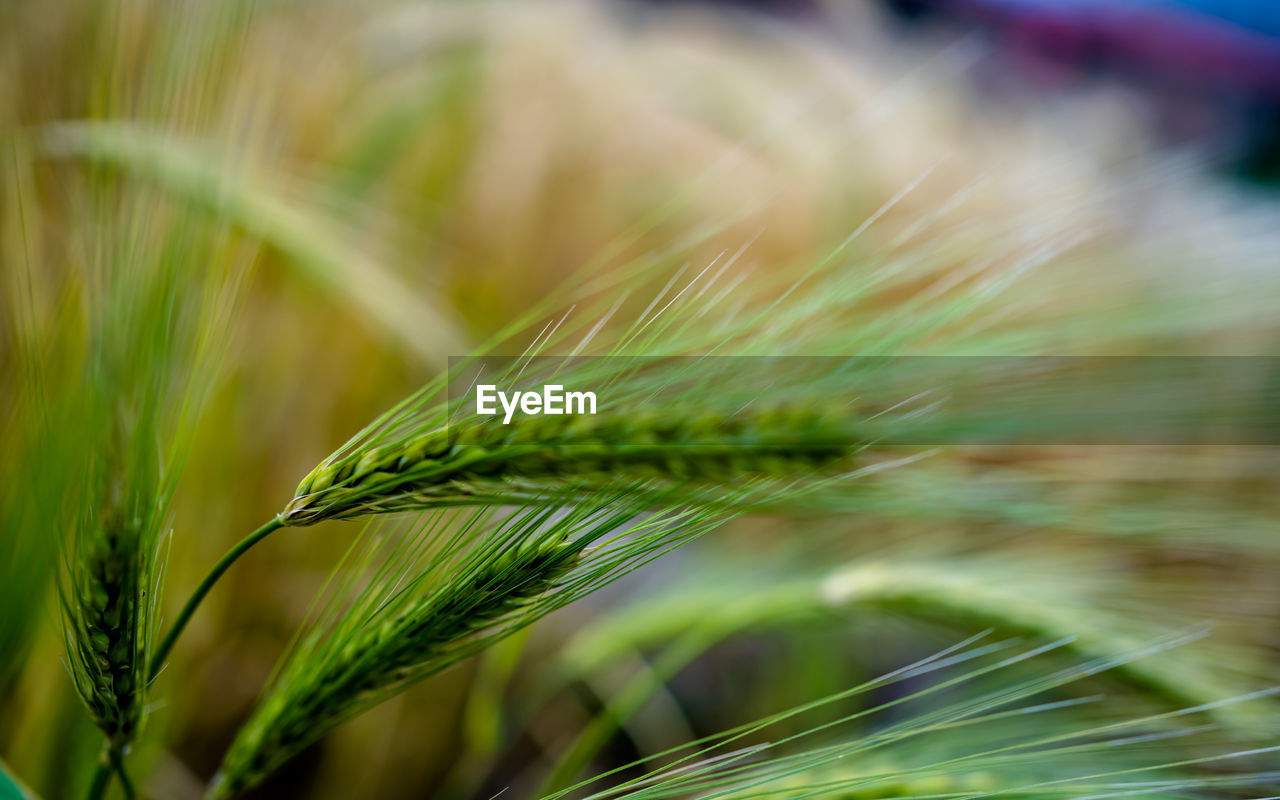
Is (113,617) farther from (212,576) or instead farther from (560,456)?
(560,456)

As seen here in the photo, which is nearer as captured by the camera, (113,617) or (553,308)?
(113,617)

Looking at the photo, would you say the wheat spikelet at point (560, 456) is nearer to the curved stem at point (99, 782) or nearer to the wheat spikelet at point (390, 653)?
the wheat spikelet at point (390, 653)

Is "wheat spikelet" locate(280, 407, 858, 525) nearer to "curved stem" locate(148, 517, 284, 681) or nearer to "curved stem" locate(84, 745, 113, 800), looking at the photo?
"curved stem" locate(148, 517, 284, 681)

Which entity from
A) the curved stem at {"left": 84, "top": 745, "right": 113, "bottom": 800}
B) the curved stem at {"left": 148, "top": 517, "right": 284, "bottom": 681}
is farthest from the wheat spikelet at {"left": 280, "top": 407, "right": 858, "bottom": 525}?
the curved stem at {"left": 84, "top": 745, "right": 113, "bottom": 800}

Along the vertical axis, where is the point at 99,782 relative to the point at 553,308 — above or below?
below

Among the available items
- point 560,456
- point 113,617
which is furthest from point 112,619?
point 560,456

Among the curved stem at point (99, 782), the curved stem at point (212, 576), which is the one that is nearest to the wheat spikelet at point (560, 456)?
the curved stem at point (212, 576)
